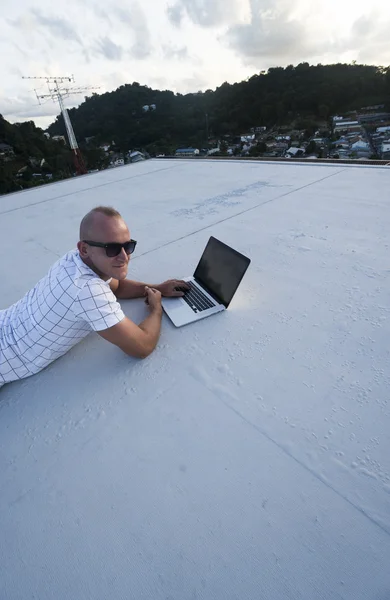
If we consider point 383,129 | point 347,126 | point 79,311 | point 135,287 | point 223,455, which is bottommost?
point 383,129

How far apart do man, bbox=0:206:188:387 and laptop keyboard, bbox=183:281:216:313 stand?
0.26 metres

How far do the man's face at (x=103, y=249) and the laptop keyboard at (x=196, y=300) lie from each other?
0.42 m

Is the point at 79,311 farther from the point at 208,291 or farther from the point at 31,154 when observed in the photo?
the point at 31,154

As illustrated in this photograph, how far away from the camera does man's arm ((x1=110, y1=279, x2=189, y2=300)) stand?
151 cm

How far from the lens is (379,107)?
28766 mm

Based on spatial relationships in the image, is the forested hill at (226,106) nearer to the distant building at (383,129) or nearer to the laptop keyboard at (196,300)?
the distant building at (383,129)

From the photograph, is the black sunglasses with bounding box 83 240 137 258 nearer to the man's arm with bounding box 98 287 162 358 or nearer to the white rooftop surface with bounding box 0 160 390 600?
the man's arm with bounding box 98 287 162 358

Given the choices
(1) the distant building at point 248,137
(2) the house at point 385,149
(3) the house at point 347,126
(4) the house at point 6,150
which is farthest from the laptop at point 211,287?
(4) the house at point 6,150

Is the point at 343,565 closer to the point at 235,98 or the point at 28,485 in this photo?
the point at 28,485

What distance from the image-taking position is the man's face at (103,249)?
42.5 inches

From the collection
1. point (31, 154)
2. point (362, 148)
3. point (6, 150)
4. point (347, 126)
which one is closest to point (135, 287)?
point (362, 148)

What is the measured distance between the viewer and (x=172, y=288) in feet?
4.92

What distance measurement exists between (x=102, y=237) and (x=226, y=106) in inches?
1649

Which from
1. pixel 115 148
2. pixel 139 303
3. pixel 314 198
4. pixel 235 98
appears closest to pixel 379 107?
pixel 235 98
